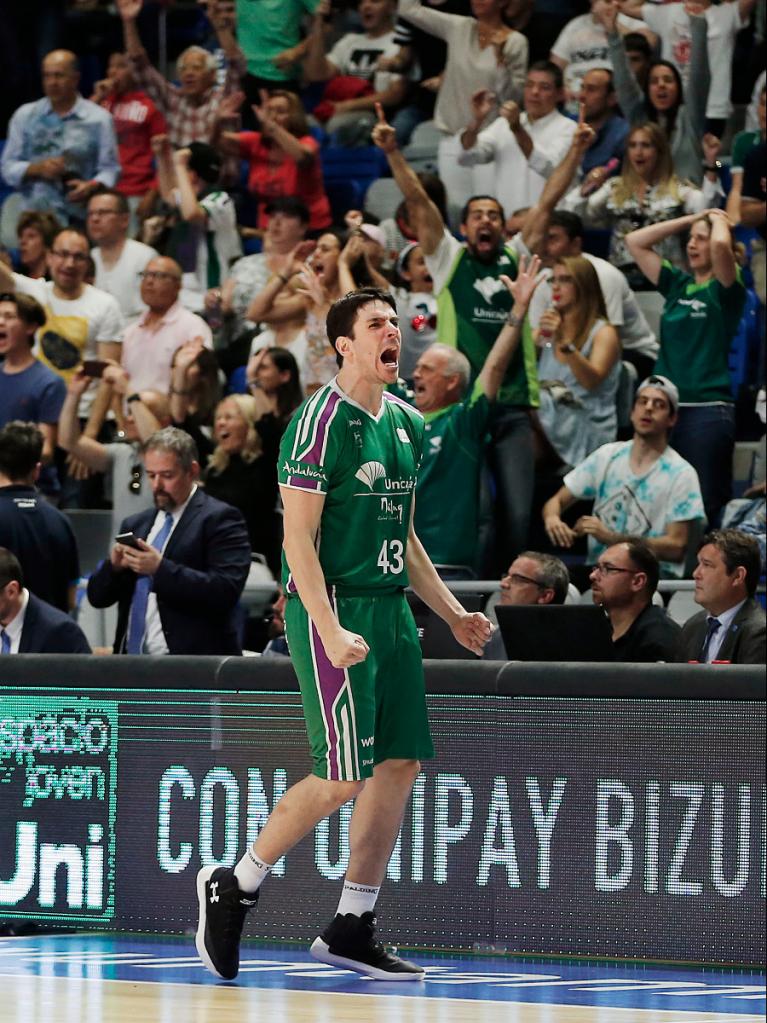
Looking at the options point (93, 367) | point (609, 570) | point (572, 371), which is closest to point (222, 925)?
point (609, 570)

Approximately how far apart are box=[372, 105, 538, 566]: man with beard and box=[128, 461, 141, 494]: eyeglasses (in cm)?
199

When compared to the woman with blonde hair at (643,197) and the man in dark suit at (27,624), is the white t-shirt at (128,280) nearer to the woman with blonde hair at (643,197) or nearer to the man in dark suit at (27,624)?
the woman with blonde hair at (643,197)

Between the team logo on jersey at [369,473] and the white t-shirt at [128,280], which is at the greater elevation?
the white t-shirt at [128,280]

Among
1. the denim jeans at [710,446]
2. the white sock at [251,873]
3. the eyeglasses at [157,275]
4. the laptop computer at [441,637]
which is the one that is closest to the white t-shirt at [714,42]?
the denim jeans at [710,446]

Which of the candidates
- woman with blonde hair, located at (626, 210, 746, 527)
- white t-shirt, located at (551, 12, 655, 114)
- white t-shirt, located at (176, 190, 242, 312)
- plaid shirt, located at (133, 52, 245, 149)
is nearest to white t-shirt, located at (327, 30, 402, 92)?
plaid shirt, located at (133, 52, 245, 149)

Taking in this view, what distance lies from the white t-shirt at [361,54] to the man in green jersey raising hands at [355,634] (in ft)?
34.2

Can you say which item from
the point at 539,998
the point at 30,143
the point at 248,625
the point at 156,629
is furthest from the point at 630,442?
the point at 30,143

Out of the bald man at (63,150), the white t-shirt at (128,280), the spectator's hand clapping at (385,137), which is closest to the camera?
the spectator's hand clapping at (385,137)

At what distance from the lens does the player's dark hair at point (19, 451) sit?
997 centimetres

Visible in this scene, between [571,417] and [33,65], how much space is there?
857 cm

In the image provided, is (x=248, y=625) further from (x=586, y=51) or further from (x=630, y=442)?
(x=586, y=51)

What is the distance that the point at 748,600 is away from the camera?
8.98 m

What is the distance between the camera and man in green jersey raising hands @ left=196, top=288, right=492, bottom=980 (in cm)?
675

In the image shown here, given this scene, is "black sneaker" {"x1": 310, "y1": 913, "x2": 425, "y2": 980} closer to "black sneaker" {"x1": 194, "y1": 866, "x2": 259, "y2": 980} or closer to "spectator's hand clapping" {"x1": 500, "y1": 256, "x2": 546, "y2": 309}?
"black sneaker" {"x1": 194, "y1": 866, "x2": 259, "y2": 980}
